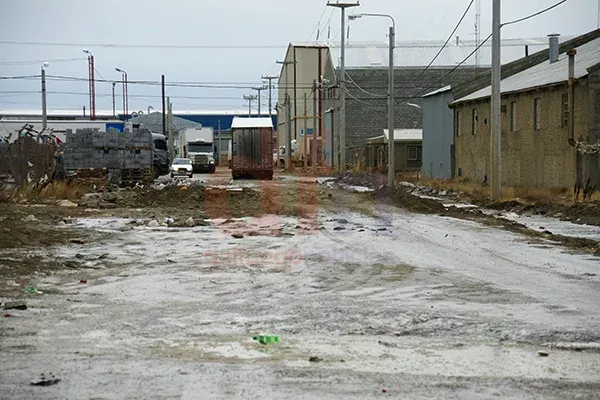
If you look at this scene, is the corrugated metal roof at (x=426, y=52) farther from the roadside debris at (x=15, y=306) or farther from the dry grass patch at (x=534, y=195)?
the roadside debris at (x=15, y=306)

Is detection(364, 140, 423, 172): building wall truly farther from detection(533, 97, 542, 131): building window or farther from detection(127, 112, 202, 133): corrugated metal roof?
detection(127, 112, 202, 133): corrugated metal roof

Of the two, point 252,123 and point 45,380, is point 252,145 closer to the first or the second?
point 252,123

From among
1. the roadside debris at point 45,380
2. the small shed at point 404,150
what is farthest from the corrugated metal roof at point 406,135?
the roadside debris at point 45,380

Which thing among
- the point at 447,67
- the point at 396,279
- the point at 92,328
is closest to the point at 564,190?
the point at 396,279

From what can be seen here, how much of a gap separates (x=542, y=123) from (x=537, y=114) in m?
1.08

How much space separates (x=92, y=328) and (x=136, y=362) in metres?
1.72

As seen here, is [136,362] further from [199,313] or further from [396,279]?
[396,279]

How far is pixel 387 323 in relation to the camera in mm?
9289

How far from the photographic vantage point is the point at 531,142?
1453 inches

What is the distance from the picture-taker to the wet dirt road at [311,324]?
679cm

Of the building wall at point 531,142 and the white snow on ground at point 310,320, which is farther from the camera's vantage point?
the building wall at point 531,142

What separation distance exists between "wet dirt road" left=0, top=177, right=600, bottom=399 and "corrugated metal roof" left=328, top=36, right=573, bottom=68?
6108 centimetres

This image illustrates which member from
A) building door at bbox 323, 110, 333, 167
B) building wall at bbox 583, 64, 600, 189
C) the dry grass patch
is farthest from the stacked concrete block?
building door at bbox 323, 110, 333, 167

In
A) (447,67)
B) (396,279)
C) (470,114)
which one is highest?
(447,67)
